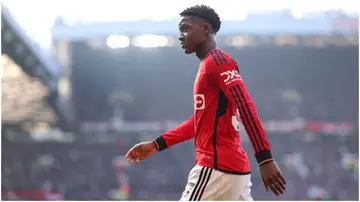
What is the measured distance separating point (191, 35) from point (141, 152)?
717 millimetres

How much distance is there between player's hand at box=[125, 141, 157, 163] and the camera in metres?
2.89

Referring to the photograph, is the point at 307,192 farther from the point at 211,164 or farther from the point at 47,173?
the point at 211,164

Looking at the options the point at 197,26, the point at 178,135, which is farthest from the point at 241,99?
the point at 178,135

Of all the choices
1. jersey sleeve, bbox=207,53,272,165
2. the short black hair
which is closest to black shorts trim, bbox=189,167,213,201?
jersey sleeve, bbox=207,53,272,165

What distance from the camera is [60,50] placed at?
20.6m

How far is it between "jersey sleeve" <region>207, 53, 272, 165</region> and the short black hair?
0.78 ft

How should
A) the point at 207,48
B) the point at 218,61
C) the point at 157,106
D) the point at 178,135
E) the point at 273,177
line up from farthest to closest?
the point at 157,106
the point at 178,135
the point at 207,48
the point at 218,61
the point at 273,177

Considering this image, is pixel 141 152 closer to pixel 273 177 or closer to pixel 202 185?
pixel 202 185

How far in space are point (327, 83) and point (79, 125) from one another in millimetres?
9776

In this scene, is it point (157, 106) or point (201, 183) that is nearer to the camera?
point (201, 183)

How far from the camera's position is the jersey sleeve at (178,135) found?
9.30 ft

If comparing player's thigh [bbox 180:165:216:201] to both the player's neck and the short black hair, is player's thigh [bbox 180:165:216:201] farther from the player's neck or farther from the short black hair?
the short black hair

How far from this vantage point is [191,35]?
2.53 meters

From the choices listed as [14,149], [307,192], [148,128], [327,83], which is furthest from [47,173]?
[327,83]
